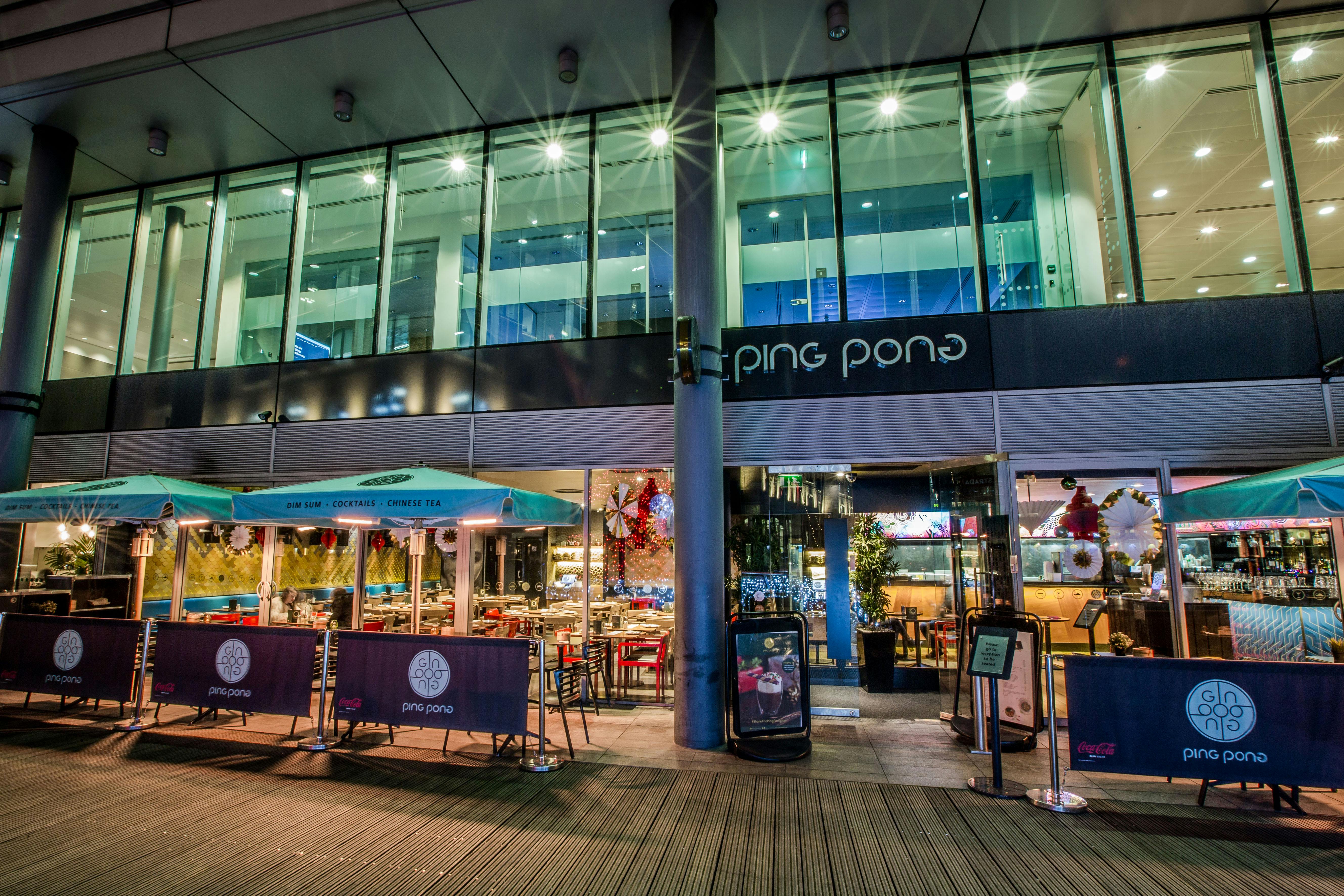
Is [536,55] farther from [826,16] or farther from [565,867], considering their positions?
[565,867]

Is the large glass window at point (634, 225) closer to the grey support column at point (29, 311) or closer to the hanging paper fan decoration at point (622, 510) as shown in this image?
the hanging paper fan decoration at point (622, 510)

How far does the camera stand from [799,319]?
8.79 metres

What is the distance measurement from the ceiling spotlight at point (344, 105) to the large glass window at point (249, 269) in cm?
204

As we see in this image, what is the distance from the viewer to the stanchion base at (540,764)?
19.5 ft

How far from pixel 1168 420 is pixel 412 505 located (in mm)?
8296

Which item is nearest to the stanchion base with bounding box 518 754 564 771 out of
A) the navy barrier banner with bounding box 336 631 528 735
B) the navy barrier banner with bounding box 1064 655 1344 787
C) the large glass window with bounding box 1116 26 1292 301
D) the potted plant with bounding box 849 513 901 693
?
the navy barrier banner with bounding box 336 631 528 735

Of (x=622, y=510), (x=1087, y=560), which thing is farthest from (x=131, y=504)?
(x=1087, y=560)

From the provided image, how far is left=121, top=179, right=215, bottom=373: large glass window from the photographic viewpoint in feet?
37.1

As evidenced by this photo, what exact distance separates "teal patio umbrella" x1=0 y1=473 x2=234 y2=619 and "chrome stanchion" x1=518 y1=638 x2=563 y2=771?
4079 millimetres

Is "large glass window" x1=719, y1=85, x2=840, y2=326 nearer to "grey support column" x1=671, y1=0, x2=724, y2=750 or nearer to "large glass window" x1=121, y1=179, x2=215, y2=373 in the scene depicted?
"grey support column" x1=671, y1=0, x2=724, y2=750

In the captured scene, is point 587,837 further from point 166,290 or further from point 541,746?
point 166,290

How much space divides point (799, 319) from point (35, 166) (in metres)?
11.9

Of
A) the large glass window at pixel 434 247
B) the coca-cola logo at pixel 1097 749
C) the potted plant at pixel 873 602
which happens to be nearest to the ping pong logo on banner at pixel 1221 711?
the coca-cola logo at pixel 1097 749

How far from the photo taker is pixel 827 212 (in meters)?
9.33
